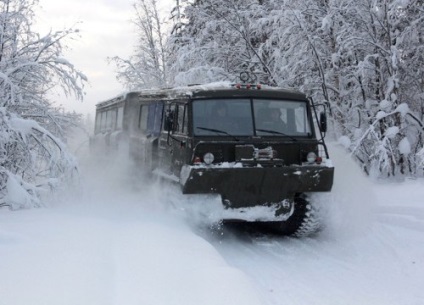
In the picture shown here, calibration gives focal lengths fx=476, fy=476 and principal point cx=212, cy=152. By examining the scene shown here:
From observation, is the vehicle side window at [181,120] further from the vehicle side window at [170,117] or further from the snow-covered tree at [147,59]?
the snow-covered tree at [147,59]

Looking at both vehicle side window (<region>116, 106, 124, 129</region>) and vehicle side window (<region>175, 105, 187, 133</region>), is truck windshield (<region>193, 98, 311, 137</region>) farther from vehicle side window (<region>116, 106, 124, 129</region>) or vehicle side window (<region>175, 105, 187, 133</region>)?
vehicle side window (<region>116, 106, 124, 129</region>)

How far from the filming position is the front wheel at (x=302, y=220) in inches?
306

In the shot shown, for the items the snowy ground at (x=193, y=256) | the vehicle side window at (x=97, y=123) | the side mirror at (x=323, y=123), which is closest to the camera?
the snowy ground at (x=193, y=256)

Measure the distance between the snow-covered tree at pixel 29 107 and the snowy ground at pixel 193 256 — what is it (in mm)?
749

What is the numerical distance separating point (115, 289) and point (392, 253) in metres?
4.28

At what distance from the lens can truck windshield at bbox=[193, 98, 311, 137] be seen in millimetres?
7305

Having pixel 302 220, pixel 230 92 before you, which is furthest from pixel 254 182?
pixel 230 92

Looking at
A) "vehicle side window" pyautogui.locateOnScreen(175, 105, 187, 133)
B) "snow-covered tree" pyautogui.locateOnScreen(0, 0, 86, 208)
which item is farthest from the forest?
"vehicle side window" pyautogui.locateOnScreen(175, 105, 187, 133)

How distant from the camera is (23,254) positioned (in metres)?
4.86

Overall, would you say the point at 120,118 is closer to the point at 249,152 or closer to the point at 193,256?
the point at 249,152

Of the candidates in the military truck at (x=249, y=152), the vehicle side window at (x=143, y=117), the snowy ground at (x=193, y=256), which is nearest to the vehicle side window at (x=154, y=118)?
the vehicle side window at (x=143, y=117)

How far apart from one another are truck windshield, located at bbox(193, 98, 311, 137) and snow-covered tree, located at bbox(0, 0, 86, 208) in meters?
2.81

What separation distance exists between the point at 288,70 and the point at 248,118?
7795 millimetres

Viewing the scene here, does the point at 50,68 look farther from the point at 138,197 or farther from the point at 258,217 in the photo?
the point at 258,217
